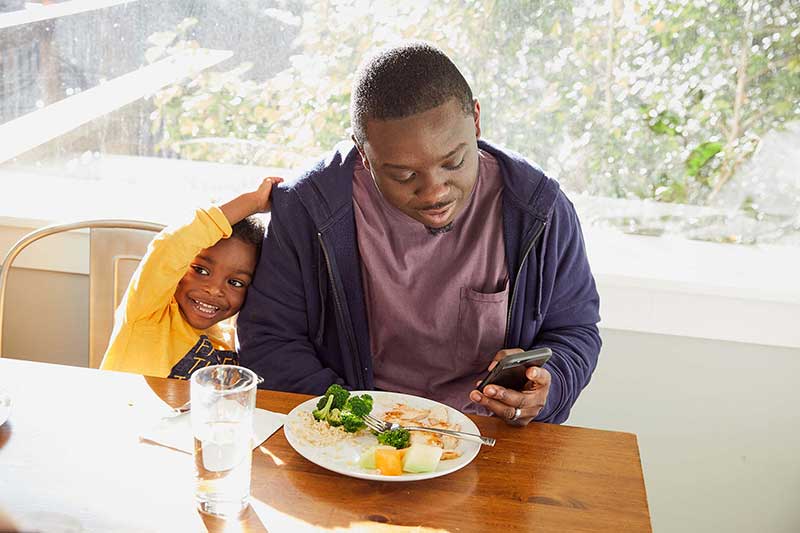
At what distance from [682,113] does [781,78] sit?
0.73 ft

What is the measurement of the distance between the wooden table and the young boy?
0.36 meters

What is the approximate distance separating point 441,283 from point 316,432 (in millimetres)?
484

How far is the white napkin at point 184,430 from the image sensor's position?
4.12ft

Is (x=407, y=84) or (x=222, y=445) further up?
(x=407, y=84)

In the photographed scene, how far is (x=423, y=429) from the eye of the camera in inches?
51.1

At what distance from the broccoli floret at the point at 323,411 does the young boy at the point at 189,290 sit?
0.49m

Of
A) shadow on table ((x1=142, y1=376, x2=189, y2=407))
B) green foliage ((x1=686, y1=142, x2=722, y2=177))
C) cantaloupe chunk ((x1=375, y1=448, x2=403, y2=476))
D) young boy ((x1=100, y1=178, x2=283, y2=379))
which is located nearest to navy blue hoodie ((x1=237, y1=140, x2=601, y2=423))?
young boy ((x1=100, y1=178, x2=283, y2=379))

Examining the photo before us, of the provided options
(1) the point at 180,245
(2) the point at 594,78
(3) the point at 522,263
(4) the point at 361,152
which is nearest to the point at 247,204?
(1) the point at 180,245

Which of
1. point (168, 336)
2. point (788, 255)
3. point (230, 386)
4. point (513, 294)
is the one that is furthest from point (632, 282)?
point (230, 386)

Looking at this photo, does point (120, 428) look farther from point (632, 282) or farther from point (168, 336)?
point (632, 282)

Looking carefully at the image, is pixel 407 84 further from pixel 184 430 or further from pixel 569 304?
pixel 184 430

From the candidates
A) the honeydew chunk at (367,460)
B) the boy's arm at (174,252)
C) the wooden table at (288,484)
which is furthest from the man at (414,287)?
the honeydew chunk at (367,460)

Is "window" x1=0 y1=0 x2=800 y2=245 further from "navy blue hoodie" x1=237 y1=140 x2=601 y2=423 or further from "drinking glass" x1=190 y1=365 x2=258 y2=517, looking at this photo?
"drinking glass" x1=190 y1=365 x2=258 y2=517

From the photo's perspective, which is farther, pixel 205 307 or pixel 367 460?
pixel 205 307
